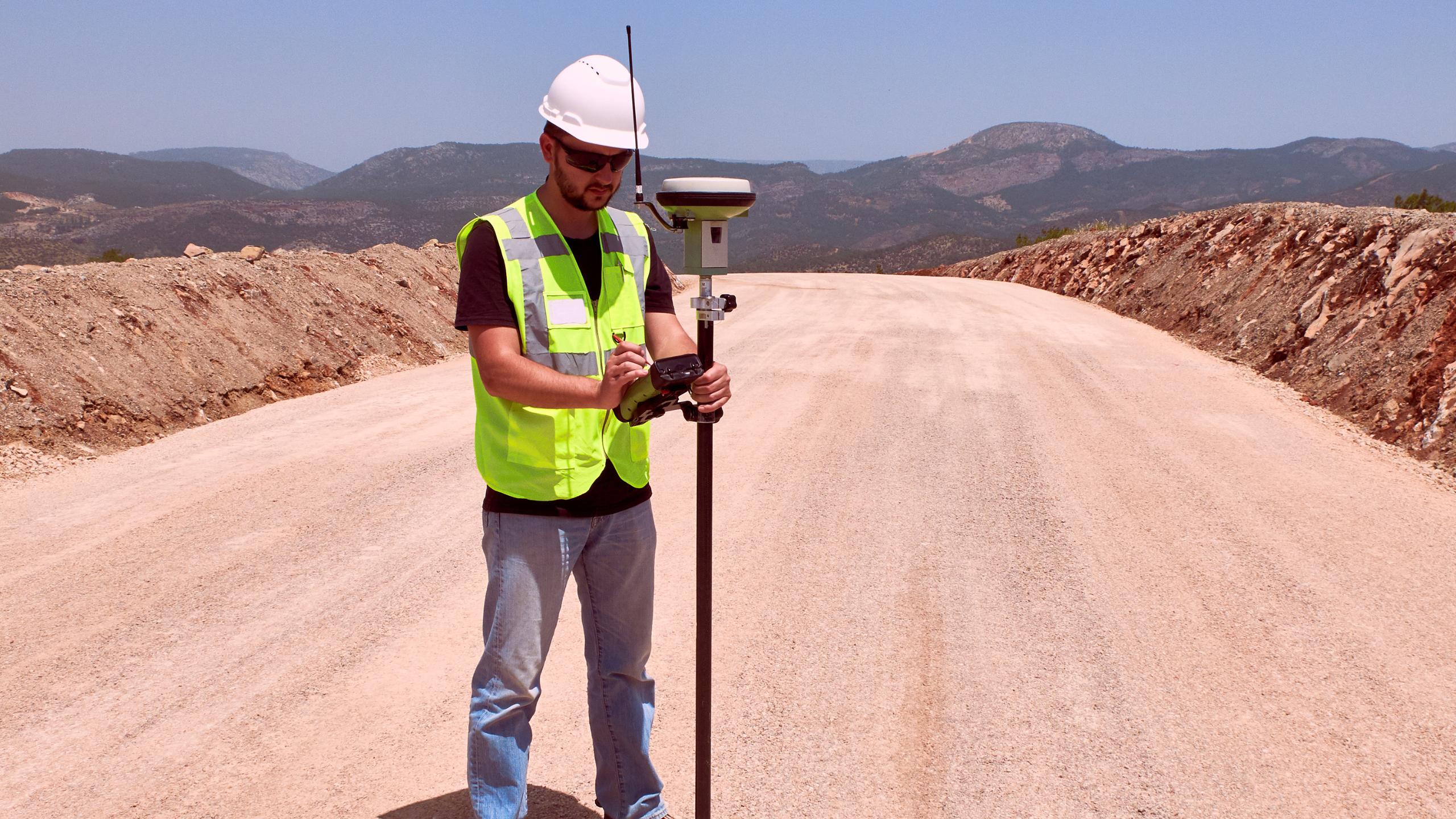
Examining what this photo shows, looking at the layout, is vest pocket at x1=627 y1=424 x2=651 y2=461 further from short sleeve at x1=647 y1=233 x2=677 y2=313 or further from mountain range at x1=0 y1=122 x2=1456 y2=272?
mountain range at x1=0 y1=122 x2=1456 y2=272

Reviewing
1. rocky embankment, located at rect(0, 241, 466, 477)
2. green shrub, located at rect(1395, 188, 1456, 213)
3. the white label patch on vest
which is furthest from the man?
green shrub, located at rect(1395, 188, 1456, 213)

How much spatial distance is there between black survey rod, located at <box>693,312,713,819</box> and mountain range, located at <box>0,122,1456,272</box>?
5581 cm

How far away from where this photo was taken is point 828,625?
13.8 feet

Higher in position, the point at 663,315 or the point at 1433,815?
the point at 663,315

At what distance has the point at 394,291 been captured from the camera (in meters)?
12.5

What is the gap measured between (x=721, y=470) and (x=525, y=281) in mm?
4613

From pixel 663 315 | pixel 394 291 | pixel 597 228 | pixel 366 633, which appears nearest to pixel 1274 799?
pixel 663 315

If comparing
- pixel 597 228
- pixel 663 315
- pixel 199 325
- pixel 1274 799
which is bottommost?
pixel 1274 799

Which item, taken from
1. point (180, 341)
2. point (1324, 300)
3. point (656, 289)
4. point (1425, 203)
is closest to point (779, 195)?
point (1425, 203)

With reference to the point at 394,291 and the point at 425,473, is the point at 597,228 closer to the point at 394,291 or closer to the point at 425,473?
the point at 425,473

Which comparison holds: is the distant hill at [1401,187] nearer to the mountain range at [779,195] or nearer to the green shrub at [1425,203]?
the mountain range at [779,195]

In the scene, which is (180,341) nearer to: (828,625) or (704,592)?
(828,625)

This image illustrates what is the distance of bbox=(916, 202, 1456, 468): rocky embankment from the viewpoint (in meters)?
7.92

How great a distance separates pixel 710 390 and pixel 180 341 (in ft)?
28.7
